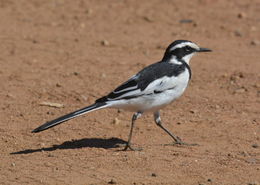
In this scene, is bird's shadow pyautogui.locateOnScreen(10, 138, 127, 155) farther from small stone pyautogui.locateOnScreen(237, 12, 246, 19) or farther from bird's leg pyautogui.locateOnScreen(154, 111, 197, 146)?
small stone pyautogui.locateOnScreen(237, 12, 246, 19)

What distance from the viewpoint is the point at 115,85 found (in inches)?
464

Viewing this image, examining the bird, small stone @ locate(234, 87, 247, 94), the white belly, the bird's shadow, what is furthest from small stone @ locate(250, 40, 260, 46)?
the bird's shadow

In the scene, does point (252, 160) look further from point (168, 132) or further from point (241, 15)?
point (241, 15)

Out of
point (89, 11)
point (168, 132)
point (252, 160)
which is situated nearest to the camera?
point (252, 160)

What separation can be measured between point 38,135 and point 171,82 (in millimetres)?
2074

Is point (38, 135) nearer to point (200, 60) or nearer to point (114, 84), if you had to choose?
point (114, 84)

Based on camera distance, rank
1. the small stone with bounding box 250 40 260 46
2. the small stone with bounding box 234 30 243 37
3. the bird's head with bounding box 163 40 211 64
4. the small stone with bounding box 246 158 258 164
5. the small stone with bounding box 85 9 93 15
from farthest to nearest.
→ the small stone with bounding box 85 9 93 15
the small stone with bounding box 234 30 243 37
the small stone with bounding box 250 40 260 46
the bird's head with bounding box 163 40 211 64
the small stone with bounding box 246 158 258 164

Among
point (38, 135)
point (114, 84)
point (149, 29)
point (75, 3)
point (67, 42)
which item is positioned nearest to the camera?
point (38, 135)

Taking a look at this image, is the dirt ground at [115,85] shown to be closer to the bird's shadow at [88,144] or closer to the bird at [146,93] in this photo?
the bird's shadow at [88,144]

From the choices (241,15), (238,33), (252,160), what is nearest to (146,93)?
(252,160)

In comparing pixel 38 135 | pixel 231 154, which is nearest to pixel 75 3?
pixel 38 135

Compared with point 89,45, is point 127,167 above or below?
above

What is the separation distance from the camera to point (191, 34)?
14.9m

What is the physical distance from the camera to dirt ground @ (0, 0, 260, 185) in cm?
817
